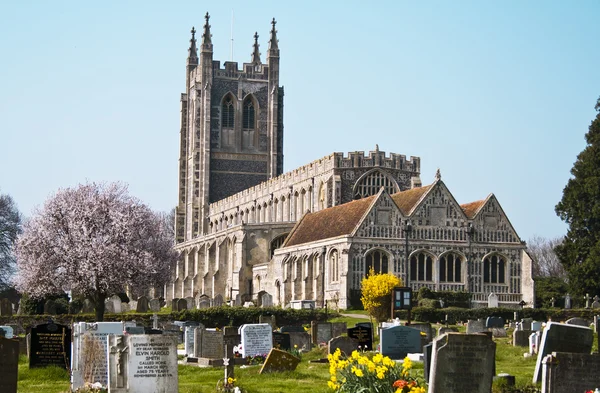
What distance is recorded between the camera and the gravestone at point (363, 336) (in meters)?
31.8

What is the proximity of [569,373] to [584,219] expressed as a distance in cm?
4622

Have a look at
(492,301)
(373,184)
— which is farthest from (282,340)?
(373,184)

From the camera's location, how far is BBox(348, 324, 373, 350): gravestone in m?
31.8

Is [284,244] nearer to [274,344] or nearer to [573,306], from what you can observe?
[573,306]

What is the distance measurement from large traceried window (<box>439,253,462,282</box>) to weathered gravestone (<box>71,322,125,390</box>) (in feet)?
136

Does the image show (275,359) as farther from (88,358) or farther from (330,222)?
(330,222)

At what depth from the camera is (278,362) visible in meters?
25.8

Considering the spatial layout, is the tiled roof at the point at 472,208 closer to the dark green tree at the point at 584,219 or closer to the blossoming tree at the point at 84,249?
the dark green tree at the point at 584,219

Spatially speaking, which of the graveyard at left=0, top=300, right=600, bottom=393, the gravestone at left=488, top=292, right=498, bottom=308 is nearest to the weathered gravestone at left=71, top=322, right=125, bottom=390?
the graveyard at left=0, top=300, right=600, bottom=393

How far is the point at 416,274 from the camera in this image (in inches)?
2506

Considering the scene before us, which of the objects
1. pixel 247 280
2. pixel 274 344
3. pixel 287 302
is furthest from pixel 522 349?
pixel 247 280

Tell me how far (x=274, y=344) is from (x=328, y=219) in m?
39.9

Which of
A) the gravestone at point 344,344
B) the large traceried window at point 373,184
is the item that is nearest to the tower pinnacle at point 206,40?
the large traceried window at point 373,184

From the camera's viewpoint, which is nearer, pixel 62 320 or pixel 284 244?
pixel 62 320
